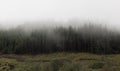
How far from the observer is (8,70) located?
142625 millimetres

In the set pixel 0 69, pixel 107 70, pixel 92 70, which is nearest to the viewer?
pixel 107 70

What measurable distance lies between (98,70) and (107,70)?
16.0 meters

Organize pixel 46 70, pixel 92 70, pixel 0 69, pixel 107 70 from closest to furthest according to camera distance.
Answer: pixel 46 70
pixel 107 70
pixel 92 70
pixel 0 69

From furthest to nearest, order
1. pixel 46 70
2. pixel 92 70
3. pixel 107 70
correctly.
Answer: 1. pixel 92 70
2. pixel 107 70
3. pixel 46 70

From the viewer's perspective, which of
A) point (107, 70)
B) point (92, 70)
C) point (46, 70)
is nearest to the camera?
point (46, 70)

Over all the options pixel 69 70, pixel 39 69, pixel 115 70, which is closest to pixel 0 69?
pixel 39 69

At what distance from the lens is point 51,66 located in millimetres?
110188

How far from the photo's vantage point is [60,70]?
111 metres

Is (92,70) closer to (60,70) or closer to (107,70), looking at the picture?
(107,70)

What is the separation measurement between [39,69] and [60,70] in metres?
10.1

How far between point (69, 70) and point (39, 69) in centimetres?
1312

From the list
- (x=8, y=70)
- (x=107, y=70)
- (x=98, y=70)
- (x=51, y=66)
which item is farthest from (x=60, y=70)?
(x=8, y=70)

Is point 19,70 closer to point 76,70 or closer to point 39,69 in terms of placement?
point 39,69

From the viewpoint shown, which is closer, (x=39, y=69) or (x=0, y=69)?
(x=39, y=69)
